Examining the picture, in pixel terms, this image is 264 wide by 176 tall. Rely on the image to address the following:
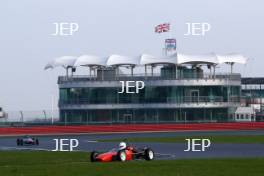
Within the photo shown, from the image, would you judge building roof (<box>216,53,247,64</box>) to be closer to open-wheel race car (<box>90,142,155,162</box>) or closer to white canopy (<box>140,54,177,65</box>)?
white canopy (<box>140,54,177,65</box>)

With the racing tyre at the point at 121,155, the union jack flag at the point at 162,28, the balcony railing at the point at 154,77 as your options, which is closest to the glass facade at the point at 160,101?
the balcony railing at the point at 154,77

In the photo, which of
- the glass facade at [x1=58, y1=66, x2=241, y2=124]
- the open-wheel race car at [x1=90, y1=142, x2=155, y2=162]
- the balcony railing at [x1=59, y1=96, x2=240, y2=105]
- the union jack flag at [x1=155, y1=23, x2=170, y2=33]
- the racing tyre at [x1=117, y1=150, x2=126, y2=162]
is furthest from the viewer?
the balcony railing at [x1=59, y1=96, x2=240, y2=105]

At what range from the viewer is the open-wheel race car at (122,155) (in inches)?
1203

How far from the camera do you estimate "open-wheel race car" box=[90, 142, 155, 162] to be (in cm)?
3055

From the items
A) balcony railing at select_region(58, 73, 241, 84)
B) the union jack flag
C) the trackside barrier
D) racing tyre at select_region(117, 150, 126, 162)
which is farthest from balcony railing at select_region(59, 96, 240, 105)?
racing tyre at select_region(117, 150, 126, 162)

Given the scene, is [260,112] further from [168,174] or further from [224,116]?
[168,174]

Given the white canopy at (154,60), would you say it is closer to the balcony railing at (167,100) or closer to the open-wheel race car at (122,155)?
the balcony railing at (167,100)

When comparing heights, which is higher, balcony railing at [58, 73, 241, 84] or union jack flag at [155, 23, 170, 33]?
union jack flag at [155, 23, 170, 33]

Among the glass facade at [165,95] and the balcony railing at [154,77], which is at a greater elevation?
the balcony railing at [154,77]

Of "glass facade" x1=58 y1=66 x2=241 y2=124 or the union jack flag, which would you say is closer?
the union jack flag

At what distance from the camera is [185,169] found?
22984mm

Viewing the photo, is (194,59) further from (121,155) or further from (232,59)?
(121,155)

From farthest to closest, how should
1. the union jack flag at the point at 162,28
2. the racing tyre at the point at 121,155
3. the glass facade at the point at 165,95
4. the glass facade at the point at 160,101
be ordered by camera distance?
the glass facade at the point at 165,95 → the glass facade at the point at 160,101 → the union jack flag at the point at 162,28 → the racing tyre at the point at 121,155

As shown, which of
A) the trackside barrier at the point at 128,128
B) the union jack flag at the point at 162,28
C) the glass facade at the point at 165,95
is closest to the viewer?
the trackside barrier at the point at 128,128
